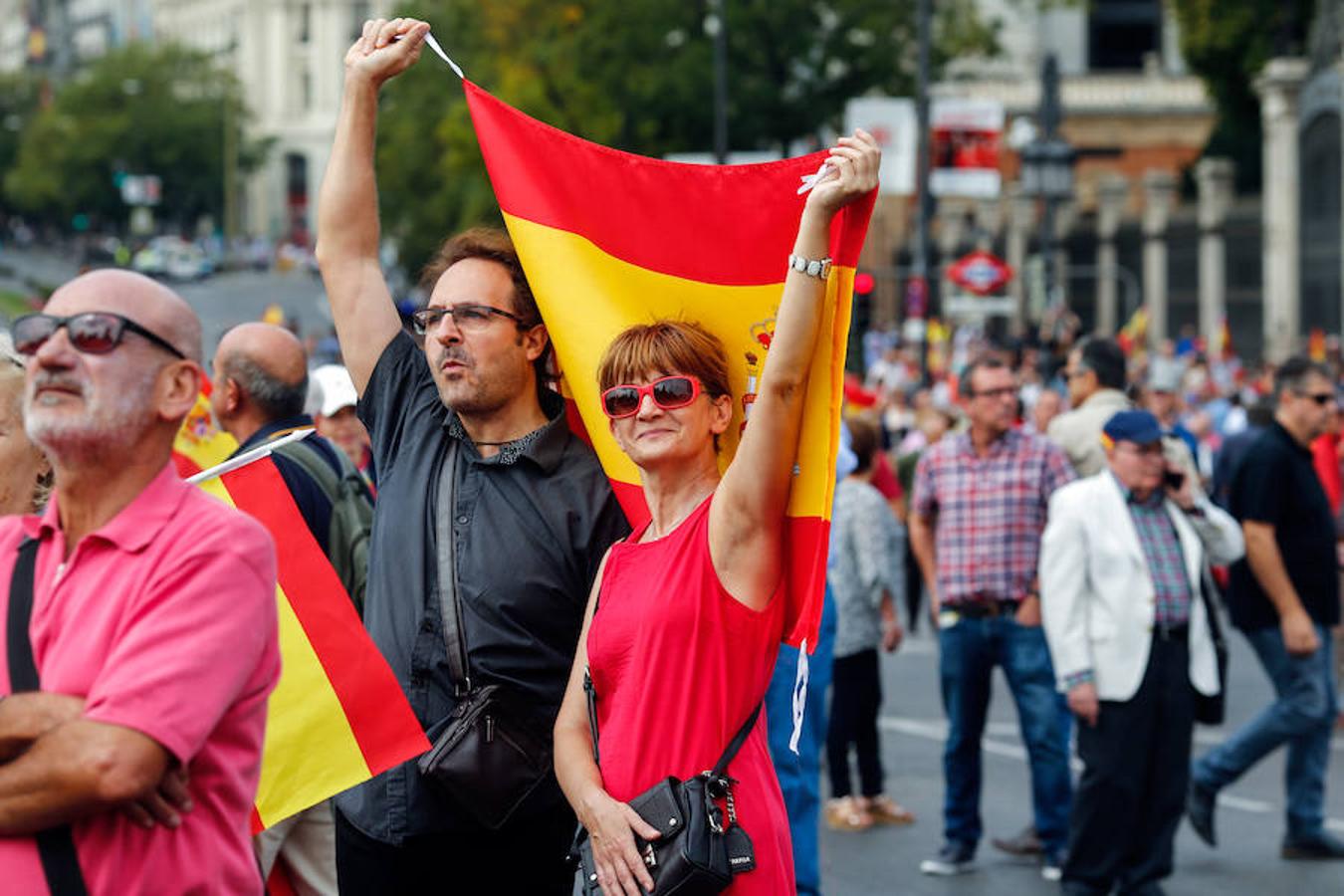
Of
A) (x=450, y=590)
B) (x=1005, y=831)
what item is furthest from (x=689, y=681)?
(x=1005, y=831)

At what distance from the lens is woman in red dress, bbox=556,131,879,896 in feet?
13.6

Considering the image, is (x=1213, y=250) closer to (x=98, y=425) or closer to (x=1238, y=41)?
(x=1238, y=41)

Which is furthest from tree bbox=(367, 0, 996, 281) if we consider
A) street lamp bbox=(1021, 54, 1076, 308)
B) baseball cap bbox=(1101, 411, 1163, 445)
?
baseball cap bbox=(1101, 411, 1163, 445)

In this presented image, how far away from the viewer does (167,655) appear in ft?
9.97

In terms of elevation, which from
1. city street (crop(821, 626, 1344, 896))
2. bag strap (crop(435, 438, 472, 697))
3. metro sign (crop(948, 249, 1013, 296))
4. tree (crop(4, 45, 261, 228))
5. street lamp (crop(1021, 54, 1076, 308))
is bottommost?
city street (crop(821, 626, 1344, 896))

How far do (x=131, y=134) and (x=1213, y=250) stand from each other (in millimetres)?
58241

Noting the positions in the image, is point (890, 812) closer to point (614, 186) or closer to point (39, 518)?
point (614, 186)

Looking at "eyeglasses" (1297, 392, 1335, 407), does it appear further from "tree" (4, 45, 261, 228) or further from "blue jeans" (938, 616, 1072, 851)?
"tree" (4, 45, 261, 228)

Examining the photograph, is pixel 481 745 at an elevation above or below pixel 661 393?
below

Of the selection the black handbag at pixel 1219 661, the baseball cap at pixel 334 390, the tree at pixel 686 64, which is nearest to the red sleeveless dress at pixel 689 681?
the black handbag at pixel 1219 661

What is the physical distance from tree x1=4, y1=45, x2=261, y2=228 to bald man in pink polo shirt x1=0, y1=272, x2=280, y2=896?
3413 inches

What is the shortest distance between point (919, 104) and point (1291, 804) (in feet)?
58.9

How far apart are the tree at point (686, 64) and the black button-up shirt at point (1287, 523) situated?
1106 inches

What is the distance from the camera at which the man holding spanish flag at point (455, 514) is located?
4555mm
